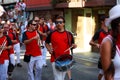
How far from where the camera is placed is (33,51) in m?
10.2

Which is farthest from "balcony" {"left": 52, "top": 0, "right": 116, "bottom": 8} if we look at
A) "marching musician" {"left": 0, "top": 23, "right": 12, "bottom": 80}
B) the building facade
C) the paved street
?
"marching musician" {"left": 0, "top": 23, "right": 12, "bottom": 80}

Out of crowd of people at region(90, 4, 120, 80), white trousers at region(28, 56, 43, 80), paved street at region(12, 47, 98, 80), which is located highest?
crowd of people at region(90, 4, 120, 80)

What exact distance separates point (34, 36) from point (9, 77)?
7.94 feet

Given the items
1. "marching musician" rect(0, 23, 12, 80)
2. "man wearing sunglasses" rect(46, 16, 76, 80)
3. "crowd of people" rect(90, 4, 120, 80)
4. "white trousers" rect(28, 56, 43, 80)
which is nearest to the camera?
"crowd of people" rect(90, 4, 120, 80)

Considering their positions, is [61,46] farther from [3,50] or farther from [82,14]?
[82,14]

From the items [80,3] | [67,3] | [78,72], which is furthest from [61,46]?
[67,3]

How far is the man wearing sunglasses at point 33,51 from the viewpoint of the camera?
1017 centimetres

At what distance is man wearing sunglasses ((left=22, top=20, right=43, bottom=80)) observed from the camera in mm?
10172

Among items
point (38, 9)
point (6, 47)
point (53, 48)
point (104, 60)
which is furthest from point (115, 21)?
point (38, 9)

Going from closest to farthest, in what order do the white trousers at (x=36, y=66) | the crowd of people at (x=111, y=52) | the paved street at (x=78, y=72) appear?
the crowd of people at (x=111, y=52) < the white trousers at (x=36, y=66) < the paved street at (x=78, y=72)

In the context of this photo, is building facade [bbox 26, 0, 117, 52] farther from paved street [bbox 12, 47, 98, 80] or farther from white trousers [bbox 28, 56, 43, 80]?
white trousers [bbox 28, 56, 43, 80]

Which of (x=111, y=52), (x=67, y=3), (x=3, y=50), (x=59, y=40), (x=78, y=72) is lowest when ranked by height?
(x=78, y=72)

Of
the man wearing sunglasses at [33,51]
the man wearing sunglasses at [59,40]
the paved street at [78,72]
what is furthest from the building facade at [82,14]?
the man wearing sunglasses at [59,40]

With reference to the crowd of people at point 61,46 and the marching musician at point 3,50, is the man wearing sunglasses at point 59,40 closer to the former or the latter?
the crowd of people at point 61,46
